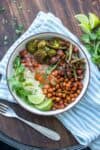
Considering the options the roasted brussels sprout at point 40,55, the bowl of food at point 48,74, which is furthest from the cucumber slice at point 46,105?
the roasted brussels sprout at point 40,55

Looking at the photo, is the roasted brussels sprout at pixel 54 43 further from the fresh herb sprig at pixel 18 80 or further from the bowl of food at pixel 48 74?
the fresh herb sprig at pixel 18 80

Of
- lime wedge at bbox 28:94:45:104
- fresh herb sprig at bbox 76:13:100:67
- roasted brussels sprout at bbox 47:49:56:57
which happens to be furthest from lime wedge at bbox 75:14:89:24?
lime wedge at bbox 28:94:45:104

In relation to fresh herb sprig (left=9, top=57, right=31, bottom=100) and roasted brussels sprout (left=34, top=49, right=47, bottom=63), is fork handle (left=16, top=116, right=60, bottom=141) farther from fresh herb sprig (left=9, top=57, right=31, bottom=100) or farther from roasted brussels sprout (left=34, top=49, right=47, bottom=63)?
roasted brussels sprout (left=34, top=49, right=47, bottom=63)

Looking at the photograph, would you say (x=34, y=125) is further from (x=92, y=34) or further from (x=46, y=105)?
(x=92, y=34)

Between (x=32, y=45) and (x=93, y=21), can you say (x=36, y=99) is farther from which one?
(x=93, y=21)

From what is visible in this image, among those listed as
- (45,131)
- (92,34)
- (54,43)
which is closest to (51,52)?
(54,43)

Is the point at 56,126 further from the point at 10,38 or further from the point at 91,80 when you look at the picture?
the point at 10,38

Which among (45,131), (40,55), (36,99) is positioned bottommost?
(45,131)

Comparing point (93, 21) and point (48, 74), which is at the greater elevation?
point (93, 21)
